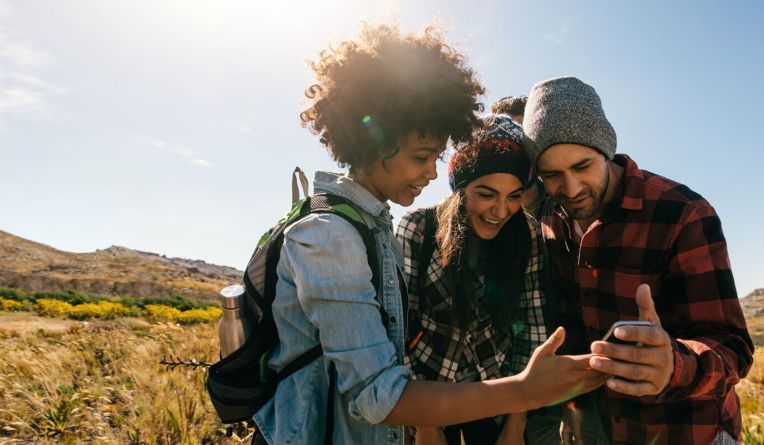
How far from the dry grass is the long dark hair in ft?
9.37

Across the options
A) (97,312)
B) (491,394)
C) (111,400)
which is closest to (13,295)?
(97,312)

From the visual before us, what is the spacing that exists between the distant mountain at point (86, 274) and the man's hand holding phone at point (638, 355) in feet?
130

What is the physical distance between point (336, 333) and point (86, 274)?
50214 millimetres

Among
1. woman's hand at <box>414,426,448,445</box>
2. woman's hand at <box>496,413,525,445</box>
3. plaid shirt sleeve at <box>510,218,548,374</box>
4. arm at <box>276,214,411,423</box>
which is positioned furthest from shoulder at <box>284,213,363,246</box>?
woman's hand at <box>496,413,525,445</box>

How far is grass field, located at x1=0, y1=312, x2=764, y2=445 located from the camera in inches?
172

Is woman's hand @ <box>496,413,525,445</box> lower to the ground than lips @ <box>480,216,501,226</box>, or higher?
lower

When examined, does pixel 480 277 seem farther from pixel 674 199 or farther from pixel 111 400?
pixel 111 400

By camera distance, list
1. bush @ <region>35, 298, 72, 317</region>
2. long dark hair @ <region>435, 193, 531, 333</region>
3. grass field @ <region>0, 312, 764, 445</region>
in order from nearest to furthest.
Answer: long dark hair @ <region>435, 193, 531, 333</region>
grass field @ <region>0, 312, 764, 445</region>
bush @ <region>35, 298, 72, 317</region>

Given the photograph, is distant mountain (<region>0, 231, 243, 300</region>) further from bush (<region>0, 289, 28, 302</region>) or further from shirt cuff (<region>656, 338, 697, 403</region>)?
shirt cuff (<region>656, 338, 697, 403</region>)

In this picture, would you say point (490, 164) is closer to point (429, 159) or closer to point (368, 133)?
point (429, 159)

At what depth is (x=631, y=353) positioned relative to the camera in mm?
1429

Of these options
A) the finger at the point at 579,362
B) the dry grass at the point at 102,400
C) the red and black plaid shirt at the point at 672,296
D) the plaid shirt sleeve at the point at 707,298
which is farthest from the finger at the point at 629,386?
the dry grass at the point at 102,400

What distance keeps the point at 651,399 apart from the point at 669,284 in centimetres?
54

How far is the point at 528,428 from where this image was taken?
3.12 metres
